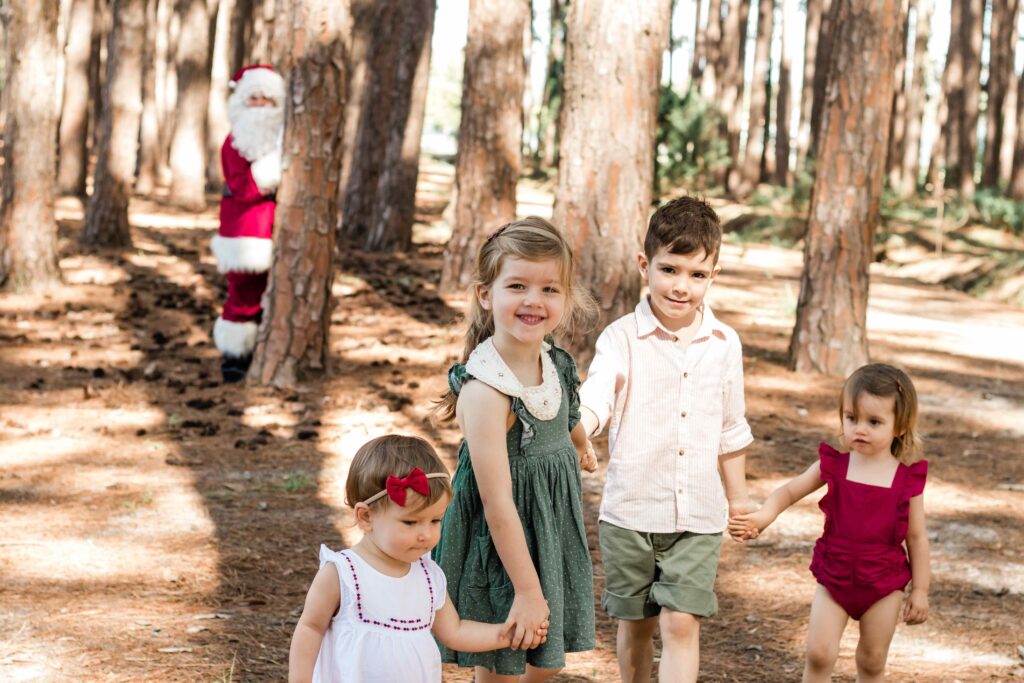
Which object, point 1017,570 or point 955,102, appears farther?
point 955,102

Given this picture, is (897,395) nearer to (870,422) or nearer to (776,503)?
(870,422)

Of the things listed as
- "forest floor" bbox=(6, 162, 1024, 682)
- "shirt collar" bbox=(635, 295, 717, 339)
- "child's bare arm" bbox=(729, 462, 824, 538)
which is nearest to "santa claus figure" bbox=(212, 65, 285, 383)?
"forest floor" bbox=(6, 162, 1024, 682)

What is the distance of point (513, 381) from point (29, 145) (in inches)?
351

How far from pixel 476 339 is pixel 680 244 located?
0.73 meters

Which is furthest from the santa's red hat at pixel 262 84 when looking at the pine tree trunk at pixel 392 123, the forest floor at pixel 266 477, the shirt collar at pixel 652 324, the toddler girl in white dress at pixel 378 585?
the toddler girl in white dress at pixel 378 585

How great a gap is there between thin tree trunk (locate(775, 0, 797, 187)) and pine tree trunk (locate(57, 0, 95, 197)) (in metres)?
16.8

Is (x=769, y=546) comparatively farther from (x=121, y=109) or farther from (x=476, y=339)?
(x=121, y=109)

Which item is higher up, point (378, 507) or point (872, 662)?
point (378, 507)

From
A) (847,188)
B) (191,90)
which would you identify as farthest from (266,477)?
(191,90)

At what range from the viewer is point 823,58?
21.8 m

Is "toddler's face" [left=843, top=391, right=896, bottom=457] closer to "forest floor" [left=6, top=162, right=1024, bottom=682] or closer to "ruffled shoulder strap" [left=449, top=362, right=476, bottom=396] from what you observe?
"forest floor" [left=6, top=162, right=1024, bottom=682]

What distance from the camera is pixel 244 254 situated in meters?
8.02

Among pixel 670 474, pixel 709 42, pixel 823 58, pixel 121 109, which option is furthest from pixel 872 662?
pixel 709 42

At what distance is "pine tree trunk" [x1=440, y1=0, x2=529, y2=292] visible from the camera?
35.9ft
